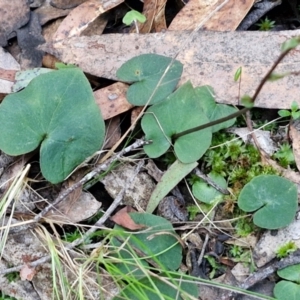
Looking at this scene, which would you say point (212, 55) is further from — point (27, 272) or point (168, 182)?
point (27, 272)

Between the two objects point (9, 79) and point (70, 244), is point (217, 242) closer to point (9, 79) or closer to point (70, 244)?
point (70, 244)

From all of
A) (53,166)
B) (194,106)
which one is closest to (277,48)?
(194,106)

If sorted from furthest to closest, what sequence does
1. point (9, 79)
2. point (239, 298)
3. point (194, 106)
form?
point (9, 79), point (194, 106), point (239, 298)

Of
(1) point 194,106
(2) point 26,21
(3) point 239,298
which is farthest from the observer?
(2) point 26,21

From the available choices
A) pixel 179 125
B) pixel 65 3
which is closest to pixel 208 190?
pixel 179 125

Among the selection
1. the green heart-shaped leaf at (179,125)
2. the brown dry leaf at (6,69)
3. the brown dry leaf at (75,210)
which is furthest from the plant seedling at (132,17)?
the brown dry leaf at (75,210)

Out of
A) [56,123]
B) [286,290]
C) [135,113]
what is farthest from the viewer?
[135,113]

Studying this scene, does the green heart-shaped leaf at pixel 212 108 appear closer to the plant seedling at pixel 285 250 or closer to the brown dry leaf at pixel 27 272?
the plant seedling at pixel 285 250

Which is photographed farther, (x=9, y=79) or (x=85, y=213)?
(x=9, y=79)
